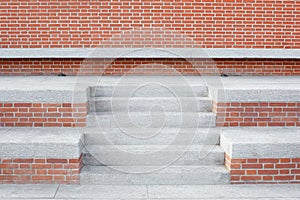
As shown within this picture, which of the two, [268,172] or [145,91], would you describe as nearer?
[268,172]

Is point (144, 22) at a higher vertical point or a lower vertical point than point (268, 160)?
higher

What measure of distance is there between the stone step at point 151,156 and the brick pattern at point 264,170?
32 cm

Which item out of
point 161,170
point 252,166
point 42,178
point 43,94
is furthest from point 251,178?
point 43,94

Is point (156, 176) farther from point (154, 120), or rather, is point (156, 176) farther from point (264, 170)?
point (264, 170)

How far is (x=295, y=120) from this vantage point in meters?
5.64

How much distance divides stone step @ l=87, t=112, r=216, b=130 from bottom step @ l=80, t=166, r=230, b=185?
0.77 meters

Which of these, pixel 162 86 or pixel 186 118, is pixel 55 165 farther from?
pixel 162 86

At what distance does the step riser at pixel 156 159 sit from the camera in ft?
16.7

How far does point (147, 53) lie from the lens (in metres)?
7.45

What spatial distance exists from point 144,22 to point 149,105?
211 centimetres

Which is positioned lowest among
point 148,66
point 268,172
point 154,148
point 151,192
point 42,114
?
point 151,192

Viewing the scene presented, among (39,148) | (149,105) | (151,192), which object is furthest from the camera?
(149,105)

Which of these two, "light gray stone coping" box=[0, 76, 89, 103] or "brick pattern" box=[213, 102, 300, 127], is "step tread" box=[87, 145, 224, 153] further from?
"light gray stone coping" box=[0, 76, 89, 103]

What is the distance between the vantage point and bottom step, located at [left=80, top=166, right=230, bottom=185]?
15.9 ft
